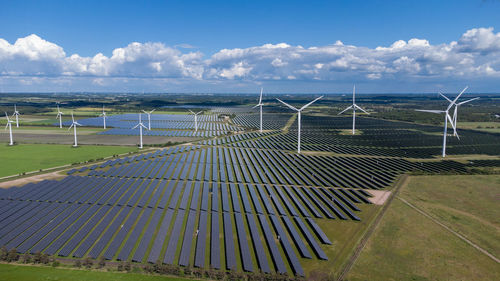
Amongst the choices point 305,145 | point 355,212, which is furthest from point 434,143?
point 355,212

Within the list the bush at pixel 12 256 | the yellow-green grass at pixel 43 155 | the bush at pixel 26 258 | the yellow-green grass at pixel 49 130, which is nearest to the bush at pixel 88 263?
the bush at pixel 26 258

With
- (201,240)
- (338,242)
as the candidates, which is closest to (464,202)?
(338,242)

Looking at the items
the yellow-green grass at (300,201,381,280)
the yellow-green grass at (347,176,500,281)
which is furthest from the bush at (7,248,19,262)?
the yellow-green grass at (347,176,500,281)

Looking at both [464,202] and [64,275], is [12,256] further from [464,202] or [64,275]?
[464,202]

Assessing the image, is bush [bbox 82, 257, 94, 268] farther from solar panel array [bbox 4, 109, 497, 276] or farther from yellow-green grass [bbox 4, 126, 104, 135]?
yellow-green grass [bbox 4, 126, 104, 135]

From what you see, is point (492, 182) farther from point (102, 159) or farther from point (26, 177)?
point (26, 177)
